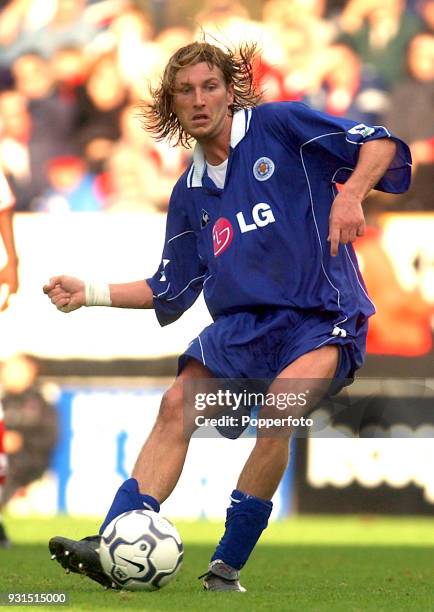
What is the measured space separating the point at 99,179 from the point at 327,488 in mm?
3072

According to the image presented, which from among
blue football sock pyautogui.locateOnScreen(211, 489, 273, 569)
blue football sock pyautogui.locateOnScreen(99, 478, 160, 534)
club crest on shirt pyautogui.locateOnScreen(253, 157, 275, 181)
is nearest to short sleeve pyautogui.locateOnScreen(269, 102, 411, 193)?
club crest on shirt pyautogui.locateOnScreen(253, 157, 275, 181)

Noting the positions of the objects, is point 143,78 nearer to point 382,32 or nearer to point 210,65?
point 382,32

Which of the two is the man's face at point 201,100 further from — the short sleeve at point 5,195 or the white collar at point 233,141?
the short sleeve at point 5,195

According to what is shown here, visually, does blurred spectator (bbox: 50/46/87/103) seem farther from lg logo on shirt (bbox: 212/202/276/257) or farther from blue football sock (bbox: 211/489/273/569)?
blue football sock (bbox: 211/489/273/569)

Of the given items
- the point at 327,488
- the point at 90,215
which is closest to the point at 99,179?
the point at 90,215

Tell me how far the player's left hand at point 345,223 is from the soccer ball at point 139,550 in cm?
108

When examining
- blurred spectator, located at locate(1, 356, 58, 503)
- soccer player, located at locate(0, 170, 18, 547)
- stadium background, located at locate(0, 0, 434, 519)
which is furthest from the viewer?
blurred spectator, located at locate(1, 356, 58, 503)

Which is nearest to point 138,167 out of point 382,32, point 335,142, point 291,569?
point 382,32

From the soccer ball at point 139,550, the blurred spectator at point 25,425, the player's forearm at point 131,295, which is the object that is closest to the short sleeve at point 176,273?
the player's forearm at point 131,295

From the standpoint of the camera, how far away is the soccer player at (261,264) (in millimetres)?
4824

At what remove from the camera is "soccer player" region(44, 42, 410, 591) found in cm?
482

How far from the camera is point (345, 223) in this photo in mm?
4586

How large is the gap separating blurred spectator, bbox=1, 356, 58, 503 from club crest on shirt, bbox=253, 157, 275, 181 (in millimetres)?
6228

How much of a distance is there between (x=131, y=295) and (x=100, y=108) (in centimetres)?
641
